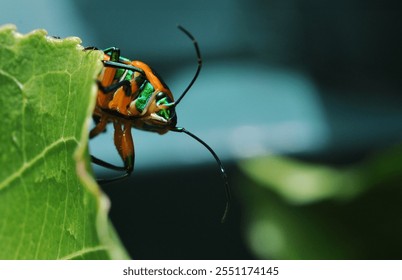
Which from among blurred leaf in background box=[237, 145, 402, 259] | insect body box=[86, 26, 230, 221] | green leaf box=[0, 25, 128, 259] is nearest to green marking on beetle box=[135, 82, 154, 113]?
insect body box=[86, 26, 230, 221]

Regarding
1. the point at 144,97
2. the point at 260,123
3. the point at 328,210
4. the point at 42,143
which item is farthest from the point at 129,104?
the point at 260,123

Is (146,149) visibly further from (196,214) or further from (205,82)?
(205,82)

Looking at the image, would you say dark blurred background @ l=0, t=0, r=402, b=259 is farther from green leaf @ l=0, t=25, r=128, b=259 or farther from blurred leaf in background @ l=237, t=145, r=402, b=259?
green leaf @ l=0, t=25, r=128, b=259

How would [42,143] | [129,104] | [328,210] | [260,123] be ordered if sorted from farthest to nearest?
1. [260,123]
2. [328,210]
3. [129,104]
4. [42,143]

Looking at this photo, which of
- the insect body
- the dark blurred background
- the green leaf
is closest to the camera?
the green leaf

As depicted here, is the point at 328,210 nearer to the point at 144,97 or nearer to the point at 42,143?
the point at 144,97
